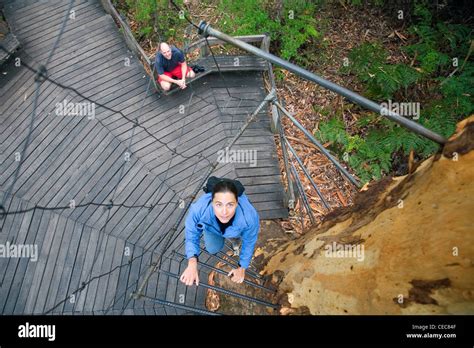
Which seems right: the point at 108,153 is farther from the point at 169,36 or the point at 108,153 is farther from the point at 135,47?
the point at 169,36

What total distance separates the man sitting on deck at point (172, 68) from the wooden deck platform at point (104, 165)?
0.40 meters

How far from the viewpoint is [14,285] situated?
591cm

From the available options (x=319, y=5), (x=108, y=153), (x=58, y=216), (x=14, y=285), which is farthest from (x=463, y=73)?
(x=14, y=285)

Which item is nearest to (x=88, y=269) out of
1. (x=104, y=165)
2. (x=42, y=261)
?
(x=42, y=261)

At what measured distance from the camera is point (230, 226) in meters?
3.94

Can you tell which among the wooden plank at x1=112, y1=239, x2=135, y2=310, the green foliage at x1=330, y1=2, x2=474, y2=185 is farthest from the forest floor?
the wooden plank at x1=112, y1=239, x2=135, y2=310

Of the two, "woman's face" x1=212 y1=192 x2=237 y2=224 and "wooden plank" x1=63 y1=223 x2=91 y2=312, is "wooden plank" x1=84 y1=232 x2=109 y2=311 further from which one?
"woman's face" x1=212 y1=192 x2=237 y2=224

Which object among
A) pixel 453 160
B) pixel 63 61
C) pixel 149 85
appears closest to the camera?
pixel 453 160

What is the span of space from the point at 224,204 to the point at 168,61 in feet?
14.6

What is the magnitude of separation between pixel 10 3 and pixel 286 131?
25.8ft

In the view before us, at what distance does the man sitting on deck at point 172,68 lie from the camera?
6.88 metres

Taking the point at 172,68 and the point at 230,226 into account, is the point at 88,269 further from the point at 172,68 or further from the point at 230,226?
the point at 172,68

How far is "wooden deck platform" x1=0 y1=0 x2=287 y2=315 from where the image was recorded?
5.86m

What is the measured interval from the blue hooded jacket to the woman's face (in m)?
0.25
